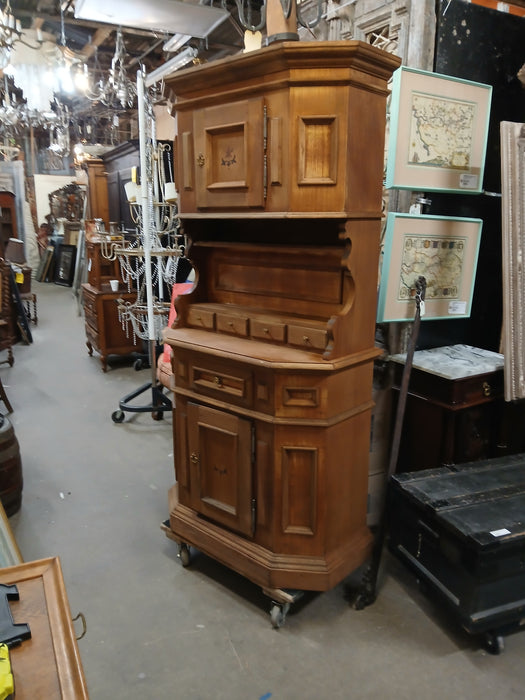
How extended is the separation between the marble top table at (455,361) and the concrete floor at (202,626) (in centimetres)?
91

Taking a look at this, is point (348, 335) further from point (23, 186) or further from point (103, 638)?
point (23, 186)

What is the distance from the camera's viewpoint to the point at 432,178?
2258mm

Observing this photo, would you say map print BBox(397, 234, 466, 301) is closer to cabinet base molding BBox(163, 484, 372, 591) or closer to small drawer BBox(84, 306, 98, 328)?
cabinet base molding BBox(163, 484, 372, 591)

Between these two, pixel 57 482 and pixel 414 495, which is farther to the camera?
pixel 57 482

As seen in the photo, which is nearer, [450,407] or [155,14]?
[450,407]

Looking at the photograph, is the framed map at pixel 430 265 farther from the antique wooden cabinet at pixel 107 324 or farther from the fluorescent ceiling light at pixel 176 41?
the antique wooden cabinet at pixel 107 324

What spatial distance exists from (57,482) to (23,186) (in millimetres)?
9728

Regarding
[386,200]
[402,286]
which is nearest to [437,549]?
[402,286]

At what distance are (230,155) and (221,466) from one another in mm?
1199

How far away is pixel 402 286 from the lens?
2.32 meters

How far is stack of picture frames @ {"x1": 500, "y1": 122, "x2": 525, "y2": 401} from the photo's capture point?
2189mm

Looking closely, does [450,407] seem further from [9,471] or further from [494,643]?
[9,471]

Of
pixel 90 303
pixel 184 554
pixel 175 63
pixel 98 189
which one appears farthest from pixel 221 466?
pixel 98 189

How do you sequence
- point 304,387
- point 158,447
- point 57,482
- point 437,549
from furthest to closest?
point 158,447 < point 57,482 < point 437,549 < point 304,387
